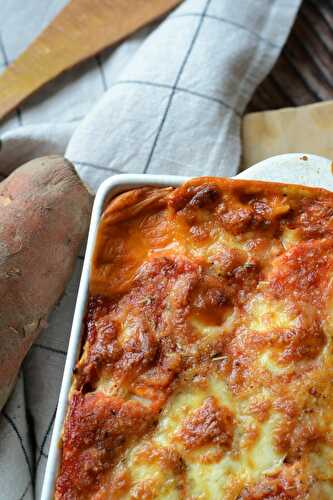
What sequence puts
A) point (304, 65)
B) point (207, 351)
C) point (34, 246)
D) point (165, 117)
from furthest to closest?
point (304, 65)
point (165, 117)
point (34, 246)
point (207, 351)

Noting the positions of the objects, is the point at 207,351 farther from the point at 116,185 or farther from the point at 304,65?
the point at 304,65

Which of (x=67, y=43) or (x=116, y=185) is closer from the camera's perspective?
(x=116, y=185)

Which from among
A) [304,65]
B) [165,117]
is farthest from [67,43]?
[304,65]

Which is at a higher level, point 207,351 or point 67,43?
point 67,43

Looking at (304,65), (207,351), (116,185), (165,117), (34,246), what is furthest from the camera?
(304,65)

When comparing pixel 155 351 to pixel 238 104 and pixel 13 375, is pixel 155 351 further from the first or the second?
pixel 238 104

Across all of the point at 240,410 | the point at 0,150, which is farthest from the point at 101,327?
the point at 0,150

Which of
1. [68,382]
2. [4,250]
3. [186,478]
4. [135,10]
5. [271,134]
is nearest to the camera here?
[186,478]

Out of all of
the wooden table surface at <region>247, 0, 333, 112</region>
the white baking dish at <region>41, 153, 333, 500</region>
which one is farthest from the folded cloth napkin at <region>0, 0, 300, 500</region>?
the white baking dish at <region>41, 153, 333, 500</region>
